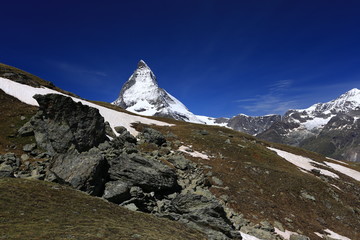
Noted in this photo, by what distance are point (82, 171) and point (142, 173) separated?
6.17 metres

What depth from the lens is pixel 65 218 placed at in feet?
46.7

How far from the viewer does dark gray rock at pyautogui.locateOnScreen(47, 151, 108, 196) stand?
20.9 m

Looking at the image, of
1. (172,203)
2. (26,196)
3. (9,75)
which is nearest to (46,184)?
(26,196)

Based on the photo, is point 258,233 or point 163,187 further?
point 163,187

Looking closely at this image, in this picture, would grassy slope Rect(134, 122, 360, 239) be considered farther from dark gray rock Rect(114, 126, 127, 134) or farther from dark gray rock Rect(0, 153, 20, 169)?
dark gray rock Rect(0, 153, 20, 169)

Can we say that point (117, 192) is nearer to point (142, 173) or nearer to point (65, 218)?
→ point (142, 173)

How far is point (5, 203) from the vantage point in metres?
14.3

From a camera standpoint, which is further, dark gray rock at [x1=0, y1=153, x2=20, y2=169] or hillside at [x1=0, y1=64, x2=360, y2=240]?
dark gray rock at [x1=0, y1=153, x2=20, y2=169]

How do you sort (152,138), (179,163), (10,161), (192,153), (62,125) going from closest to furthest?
(10,161) < (62,125) < (179,163) < (152,138) < (192,153)

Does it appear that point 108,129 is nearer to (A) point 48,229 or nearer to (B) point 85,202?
(B) point 85,202

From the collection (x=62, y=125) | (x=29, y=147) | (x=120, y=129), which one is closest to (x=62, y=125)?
(x=62, y=125)

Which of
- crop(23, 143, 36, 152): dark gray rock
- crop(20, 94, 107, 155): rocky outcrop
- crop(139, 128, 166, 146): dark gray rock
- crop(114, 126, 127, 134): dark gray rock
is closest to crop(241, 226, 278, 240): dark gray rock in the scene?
crop(20, 94, 107, 155): rocky outcrop

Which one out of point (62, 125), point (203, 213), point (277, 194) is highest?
point (62, 125)

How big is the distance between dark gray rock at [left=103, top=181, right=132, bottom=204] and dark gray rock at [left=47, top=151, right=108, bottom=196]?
39.5 inches
